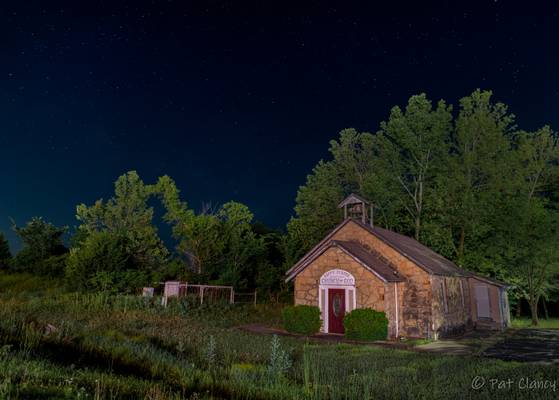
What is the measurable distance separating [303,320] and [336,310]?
1899 mm

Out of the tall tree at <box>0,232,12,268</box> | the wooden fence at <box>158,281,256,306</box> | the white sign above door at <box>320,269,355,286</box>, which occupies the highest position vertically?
the tall tree at <box>0,232,12,268</box>

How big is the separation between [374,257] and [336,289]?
2630mm

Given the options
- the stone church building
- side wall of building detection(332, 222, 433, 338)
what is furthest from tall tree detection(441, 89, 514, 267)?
side wall of building detection(332, 222, 433, 338)

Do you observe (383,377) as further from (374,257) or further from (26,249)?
(26,249)

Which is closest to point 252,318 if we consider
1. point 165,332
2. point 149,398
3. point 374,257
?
point 374,257

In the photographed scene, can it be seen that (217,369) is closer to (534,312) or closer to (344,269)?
(344,269)

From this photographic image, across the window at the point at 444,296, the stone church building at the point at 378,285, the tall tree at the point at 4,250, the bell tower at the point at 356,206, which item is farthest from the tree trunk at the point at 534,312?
the tall tree at the point at 4,250

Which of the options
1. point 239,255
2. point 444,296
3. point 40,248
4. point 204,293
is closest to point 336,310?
point 444,296

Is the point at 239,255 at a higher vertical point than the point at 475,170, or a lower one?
lower

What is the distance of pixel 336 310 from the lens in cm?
1955

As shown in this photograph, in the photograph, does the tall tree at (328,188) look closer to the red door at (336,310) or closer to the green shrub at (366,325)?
the red door at (336,310)

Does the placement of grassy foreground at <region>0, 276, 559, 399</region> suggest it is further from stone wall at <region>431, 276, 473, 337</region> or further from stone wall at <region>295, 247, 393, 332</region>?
stone wall at <region>431, 276, 473, 337</region>

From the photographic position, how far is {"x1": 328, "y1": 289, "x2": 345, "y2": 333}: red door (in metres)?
19.3

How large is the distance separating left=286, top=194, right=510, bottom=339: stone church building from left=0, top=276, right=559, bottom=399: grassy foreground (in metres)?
4.33
